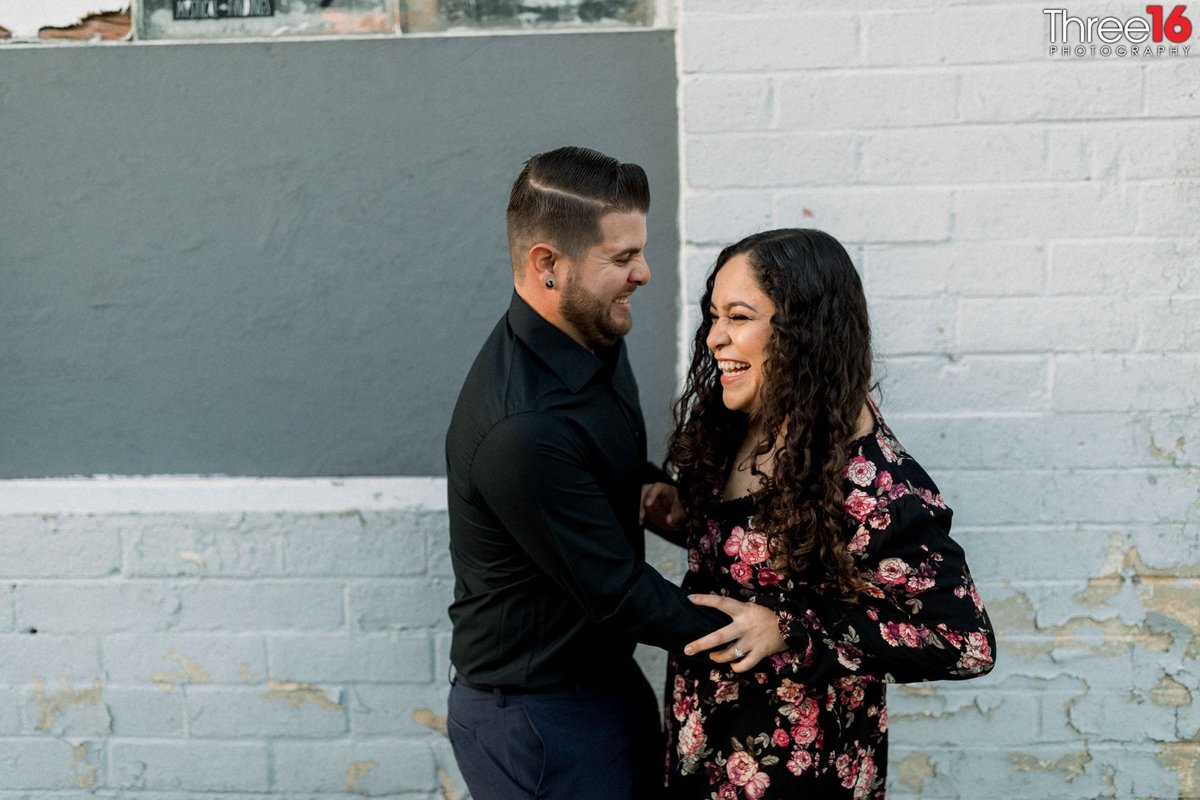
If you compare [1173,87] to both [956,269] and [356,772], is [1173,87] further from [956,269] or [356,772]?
[356,772]

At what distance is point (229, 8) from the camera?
2.85 meters

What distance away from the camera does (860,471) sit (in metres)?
2.02

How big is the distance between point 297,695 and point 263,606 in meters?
0.27

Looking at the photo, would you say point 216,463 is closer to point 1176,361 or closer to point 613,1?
point 613,1

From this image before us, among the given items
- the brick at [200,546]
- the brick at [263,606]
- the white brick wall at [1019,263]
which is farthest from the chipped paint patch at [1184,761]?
the brick at [200,546]

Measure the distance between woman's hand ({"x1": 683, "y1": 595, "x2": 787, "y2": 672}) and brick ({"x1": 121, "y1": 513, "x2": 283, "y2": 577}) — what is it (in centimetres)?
139

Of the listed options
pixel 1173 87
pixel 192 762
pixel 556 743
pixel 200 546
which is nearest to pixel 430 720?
pixel 192 762

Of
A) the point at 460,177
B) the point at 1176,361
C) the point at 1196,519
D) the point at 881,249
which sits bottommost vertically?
the point at 1196,519

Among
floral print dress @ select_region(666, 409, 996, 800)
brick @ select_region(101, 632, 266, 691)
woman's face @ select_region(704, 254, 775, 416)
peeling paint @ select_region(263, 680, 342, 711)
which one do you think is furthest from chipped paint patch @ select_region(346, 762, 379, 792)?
woman's face @ select_region(704, 254, 775, 416)

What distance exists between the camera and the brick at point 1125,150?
Answer: 104 inches

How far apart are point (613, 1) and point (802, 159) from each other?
66 cm

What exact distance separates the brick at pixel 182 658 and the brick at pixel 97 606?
0.04 m

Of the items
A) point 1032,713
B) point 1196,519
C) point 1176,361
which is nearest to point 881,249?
point 1176,361

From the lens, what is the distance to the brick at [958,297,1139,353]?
8.91 ft
